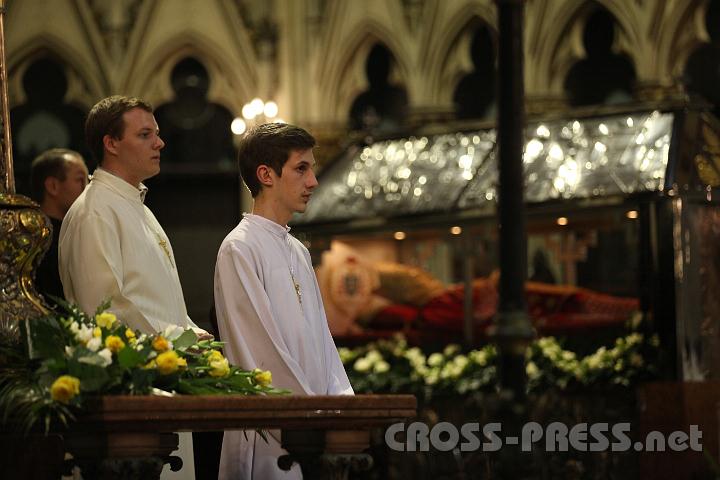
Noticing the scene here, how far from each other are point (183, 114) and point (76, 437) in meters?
12.8

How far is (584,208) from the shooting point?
10250 mm

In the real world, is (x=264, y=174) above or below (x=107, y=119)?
below

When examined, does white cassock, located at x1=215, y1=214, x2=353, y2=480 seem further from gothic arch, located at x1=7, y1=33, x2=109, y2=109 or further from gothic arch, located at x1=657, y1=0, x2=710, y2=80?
gothic arch, located at x1=7, y1=33, x2=109, y2=109

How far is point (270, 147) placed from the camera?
Result: 5340mm

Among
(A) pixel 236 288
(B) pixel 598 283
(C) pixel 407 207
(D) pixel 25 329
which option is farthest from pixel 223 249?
(B) pixel 598 283

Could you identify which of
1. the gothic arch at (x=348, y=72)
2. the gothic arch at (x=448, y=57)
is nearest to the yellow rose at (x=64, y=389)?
the gothic arch at (x=448, y=57)

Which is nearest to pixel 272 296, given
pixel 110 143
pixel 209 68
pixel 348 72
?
pixel 110 143

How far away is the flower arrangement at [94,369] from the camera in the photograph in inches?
166

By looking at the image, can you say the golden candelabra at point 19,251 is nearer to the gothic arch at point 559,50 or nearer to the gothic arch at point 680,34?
the gothic arch at point 680,34

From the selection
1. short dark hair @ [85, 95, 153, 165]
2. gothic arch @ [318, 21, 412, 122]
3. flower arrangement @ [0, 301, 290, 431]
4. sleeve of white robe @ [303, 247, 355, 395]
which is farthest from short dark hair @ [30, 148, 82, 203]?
gothic arch @ [318, 21, 412, 122]

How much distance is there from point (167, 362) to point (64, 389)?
0.36m

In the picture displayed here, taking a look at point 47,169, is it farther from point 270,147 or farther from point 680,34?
point 680,34

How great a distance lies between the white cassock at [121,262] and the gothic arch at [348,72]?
36.5 ft

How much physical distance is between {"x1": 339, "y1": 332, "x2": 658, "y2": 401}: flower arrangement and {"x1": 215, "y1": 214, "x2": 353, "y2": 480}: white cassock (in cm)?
452
